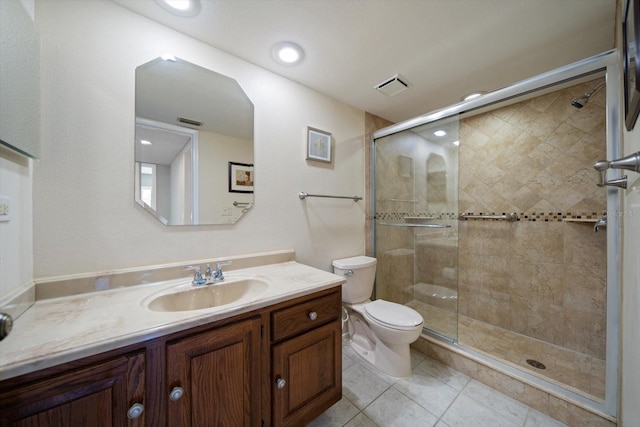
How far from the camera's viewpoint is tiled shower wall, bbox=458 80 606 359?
1.74m

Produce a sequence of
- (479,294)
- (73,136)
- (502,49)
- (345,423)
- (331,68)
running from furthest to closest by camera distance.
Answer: (479,294)
(331,68)
(502,49)
(345,423)
(73,136)

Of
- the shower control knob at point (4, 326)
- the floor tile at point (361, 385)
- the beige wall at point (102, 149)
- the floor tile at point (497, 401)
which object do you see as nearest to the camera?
the shower control knob at point (4, 326)

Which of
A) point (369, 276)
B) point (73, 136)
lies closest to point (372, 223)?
point (369, 276)

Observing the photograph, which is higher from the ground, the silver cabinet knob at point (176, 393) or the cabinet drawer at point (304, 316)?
the cabinet drawer at point (304, 316)

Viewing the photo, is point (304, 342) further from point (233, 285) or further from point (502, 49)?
point (502, 49)

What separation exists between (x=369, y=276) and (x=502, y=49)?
1849 mm

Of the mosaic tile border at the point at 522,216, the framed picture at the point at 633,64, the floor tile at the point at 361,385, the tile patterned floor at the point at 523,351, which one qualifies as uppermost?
the framed picture at the point at 633,64

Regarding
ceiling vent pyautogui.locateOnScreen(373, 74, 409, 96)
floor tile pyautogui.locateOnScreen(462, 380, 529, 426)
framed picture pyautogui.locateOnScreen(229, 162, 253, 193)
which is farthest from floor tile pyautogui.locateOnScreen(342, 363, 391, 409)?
ceiling vent pyautogui.locateOnScreen(373, 74, 409, 96)

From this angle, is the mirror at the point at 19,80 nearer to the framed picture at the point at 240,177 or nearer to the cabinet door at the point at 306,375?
the framed picture at the point at 240,177

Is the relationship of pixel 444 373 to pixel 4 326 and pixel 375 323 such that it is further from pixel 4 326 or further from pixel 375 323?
pixel 4 326

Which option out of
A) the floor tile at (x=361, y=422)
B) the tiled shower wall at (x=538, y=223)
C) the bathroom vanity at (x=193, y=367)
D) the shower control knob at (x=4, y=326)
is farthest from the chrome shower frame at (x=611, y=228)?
the shower control knob at (x=4, y=326)

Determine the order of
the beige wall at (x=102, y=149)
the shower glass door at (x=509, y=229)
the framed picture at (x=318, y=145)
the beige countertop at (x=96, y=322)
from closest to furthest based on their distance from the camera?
the beige countertop at (x=96, y=322)
the beige wall at (x=102, y=149)
the shower glass door at (x=509, y=229)
the framed picture at (x=318, y=145)

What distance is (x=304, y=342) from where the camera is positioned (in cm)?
110

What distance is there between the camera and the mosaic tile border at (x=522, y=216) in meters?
1.76
